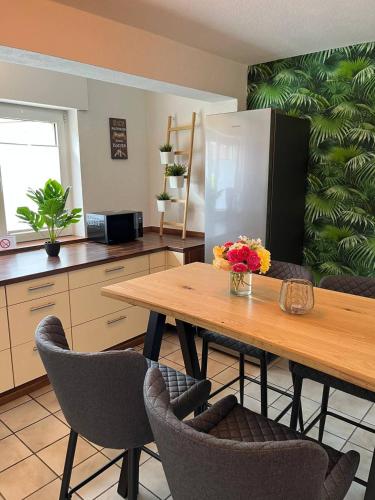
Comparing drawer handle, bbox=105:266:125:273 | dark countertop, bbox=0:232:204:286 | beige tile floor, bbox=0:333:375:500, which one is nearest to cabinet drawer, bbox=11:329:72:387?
beige tile floor, bbox=0:333:375:500

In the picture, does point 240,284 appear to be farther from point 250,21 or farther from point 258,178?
point 250,21

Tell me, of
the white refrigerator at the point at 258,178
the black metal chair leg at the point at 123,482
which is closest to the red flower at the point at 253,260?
the black metal chair leg at the point at 123,482

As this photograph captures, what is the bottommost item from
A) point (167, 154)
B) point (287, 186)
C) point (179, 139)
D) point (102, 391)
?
point (102, 391)

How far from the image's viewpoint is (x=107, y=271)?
9.48 ft

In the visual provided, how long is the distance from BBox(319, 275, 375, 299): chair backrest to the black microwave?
6.22 ft

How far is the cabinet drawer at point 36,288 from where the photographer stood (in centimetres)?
237

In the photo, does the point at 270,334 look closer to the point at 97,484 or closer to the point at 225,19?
the point at 97,484

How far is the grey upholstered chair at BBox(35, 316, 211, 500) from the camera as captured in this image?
3.68 feet

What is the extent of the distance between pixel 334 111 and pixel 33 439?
302cm

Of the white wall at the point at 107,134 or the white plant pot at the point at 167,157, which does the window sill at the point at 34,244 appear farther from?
the white plant pot at the point at 167,157

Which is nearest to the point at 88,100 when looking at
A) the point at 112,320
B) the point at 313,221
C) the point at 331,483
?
the point at 112,320

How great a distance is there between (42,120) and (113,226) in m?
1.08

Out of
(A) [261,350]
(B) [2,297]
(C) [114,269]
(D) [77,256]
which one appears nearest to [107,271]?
(C) [114,269]

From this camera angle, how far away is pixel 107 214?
325 centimetres
